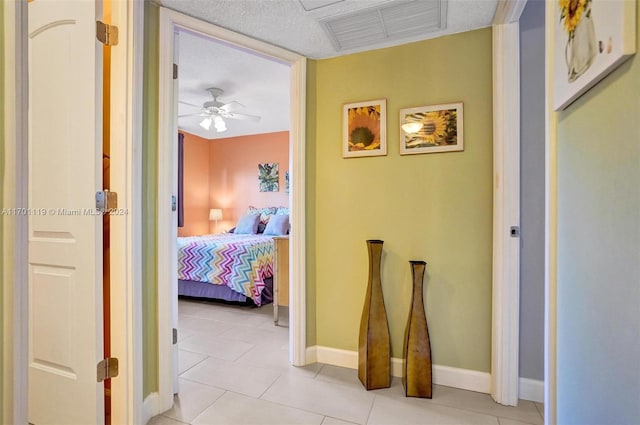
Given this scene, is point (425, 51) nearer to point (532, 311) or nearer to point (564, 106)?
point (564, 106)

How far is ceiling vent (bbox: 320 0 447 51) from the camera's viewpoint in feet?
5.11

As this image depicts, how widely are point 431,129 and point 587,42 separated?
112cm

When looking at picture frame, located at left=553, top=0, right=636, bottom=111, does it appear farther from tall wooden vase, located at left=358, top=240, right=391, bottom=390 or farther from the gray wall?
tall wooden vase, located at left=358, top=240, right=391, bottom=390

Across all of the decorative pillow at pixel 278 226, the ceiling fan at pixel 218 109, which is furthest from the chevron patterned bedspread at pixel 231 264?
the ceiling fan at pixel 218 109

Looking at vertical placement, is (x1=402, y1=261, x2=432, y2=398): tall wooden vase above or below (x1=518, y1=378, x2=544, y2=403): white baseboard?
above

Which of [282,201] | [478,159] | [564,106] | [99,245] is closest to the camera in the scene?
[564,106]

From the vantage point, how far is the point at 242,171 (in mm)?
5680

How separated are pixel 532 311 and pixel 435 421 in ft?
2.60

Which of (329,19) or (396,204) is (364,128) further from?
(329,19)

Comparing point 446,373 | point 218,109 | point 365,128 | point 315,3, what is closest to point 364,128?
point 365,128

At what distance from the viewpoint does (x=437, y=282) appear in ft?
5.98

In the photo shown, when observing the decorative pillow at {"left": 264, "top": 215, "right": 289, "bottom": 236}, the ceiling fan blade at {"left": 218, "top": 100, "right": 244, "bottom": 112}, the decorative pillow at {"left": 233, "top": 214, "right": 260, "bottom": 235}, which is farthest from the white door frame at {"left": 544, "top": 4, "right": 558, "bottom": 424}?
the decorative pillow at {"left": 233, "top": 214, "right": 260, "bottom": 235}

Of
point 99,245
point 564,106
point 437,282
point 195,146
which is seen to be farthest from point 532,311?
point 195,146

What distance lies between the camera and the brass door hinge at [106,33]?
1289 millimetres
